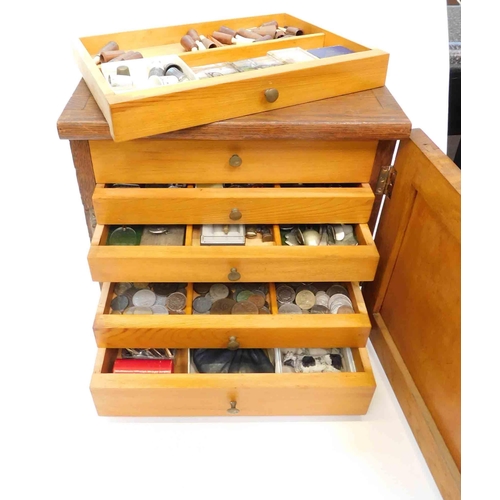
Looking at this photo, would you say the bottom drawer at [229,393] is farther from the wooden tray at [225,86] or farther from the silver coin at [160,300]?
the wooden tray at [225,86]

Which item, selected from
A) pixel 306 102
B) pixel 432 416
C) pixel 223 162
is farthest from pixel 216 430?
pixel 306 102

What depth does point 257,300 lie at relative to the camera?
111 cm

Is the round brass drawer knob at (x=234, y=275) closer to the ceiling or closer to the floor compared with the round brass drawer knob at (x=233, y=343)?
closer to the ceiling

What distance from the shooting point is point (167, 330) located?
3.20 ft

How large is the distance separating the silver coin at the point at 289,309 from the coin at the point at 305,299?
2 centimetres

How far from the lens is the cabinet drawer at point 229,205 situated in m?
0.96

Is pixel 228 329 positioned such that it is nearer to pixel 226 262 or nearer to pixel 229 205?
pixel 226 262

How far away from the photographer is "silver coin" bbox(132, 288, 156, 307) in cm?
110

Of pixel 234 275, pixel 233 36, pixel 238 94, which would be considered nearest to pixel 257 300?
pixel 234 275

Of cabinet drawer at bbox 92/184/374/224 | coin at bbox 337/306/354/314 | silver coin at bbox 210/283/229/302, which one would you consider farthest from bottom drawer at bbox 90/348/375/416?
cabinet drawer at bbox 92/184/374/224

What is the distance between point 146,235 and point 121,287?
164mm

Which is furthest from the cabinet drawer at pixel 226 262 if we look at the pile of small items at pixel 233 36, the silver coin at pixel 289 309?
the pile of small items at pixel 233 36

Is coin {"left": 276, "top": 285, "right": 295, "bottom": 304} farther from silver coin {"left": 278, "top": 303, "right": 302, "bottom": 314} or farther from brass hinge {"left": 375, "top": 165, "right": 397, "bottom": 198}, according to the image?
brass hinge {"left": 375, "top": 165, "right": 397, "bottom": 198}

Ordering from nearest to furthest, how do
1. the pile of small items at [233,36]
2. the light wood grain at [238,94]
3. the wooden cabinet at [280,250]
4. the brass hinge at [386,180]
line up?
the light wood grain at [238,94], the wooden cabinet at [280,250], the brass hinge at [386,180], the pile of small items at [233,36]
